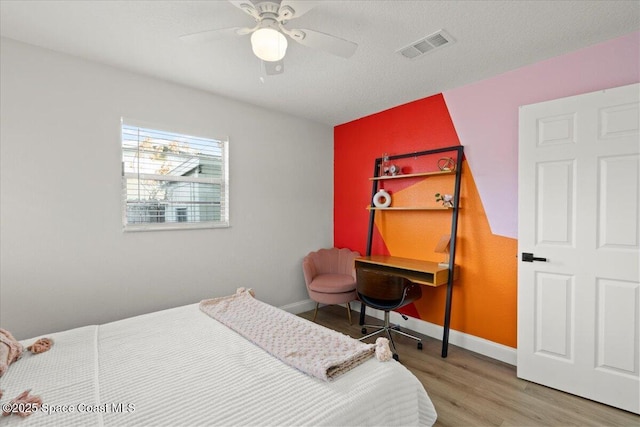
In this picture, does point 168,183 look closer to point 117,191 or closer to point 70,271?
point 117,191

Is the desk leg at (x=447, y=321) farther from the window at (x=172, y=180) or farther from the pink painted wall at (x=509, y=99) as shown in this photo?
the window at (x=172, y=180)

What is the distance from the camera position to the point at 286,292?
3.77 metres

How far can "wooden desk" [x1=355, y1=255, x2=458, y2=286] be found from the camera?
2.79 metres

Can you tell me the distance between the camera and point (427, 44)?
7.16ft

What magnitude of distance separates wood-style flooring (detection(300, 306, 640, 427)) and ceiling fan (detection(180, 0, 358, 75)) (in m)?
2.45

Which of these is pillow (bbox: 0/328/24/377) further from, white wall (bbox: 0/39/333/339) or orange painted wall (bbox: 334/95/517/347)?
orange painted wall (bbox: 334/95/517/347)

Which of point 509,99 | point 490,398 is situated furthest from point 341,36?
point 490,398

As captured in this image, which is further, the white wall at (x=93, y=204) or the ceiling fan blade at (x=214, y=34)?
the white wall at (x=93, y=204)

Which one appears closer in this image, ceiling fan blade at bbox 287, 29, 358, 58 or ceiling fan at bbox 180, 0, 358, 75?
ceiling fan at bbox 180, 0, 358, 75

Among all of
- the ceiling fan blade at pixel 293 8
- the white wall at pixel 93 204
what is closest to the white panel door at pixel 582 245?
the ceiling fan blade at pixel 293 8

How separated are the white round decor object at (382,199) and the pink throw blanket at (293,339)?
1890 mm

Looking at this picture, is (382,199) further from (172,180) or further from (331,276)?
(172,180)

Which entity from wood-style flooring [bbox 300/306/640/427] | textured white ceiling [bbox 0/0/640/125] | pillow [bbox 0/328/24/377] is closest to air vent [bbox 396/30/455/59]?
textured white ceiling [bbox 0/0/640/125]

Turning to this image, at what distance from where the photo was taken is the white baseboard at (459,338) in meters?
Answer: 2.67
